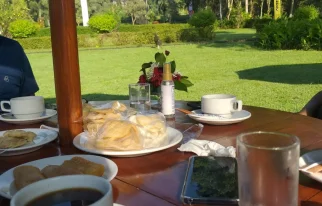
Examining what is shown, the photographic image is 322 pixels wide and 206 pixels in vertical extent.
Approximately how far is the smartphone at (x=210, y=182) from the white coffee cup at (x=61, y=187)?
0.24 meters

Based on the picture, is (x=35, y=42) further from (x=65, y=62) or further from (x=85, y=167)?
(x=85, y=167)

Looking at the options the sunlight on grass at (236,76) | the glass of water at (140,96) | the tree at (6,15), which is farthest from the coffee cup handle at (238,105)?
the tree at (6,15)

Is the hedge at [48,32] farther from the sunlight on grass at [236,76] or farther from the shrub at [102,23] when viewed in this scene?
the sunlight on grass at [236,76]

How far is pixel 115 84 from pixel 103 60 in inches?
211

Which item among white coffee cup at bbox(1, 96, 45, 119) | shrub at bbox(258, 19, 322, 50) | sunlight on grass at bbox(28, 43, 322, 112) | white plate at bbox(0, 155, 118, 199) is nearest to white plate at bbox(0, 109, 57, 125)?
white coffee cup at bbox(1, 96, 45, 119)

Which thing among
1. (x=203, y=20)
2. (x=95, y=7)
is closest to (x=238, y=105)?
(x=203, y=20)

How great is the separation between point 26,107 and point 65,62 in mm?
528

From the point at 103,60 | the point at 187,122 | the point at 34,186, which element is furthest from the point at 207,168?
the point at 103,60

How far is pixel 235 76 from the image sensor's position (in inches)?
341

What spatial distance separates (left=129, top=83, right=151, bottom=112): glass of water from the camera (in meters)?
1.82

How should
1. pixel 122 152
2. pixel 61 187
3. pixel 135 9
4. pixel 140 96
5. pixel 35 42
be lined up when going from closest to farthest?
pixel 61 187, pixel 122 152, pixel 140 96, pixel 35 42, pixel 135 9

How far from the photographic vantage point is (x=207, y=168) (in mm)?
1015

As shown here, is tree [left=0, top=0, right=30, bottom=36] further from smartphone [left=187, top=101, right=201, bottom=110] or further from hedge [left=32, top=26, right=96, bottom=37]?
smartphone [left=187, top=101, right=201, bottom=110]

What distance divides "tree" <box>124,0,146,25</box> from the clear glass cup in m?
47.7
